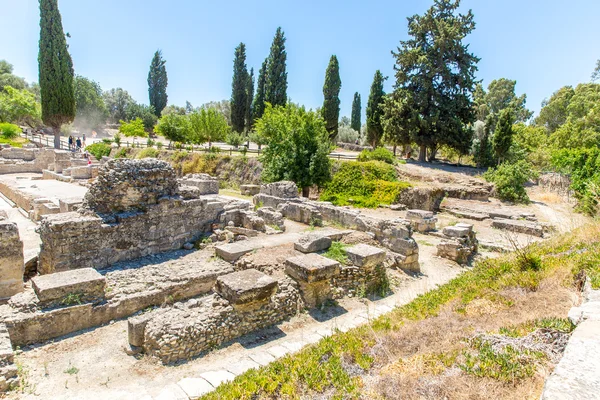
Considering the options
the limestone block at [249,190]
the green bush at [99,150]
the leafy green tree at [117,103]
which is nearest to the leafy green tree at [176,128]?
the green bush at [99,150]

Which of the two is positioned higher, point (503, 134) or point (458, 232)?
point (503, 134)

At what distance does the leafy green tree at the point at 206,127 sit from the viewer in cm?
3322

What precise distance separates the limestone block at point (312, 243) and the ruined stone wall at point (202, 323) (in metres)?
2.04

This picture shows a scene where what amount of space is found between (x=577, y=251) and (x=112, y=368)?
8.16m

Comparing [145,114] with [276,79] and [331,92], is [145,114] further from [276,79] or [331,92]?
[331,92]

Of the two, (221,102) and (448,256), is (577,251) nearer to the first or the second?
(448,256)

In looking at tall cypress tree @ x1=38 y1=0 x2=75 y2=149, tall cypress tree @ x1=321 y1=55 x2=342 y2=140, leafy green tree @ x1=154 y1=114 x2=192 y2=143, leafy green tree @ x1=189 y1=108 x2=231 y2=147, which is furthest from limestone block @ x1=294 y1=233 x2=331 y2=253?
tall cypress tree @ x1=38 y1=0 x2=75 y2=149

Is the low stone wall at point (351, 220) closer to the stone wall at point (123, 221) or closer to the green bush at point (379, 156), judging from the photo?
the stone wall at point (123, 221)

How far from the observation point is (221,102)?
8219cm

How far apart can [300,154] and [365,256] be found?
11.9m

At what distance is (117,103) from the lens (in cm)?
7638

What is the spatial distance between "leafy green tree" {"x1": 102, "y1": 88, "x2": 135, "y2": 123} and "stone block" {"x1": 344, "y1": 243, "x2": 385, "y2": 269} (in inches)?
2975

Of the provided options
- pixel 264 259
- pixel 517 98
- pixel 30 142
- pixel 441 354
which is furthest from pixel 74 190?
pixel 517 98

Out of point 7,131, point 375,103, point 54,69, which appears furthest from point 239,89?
point 7,131
